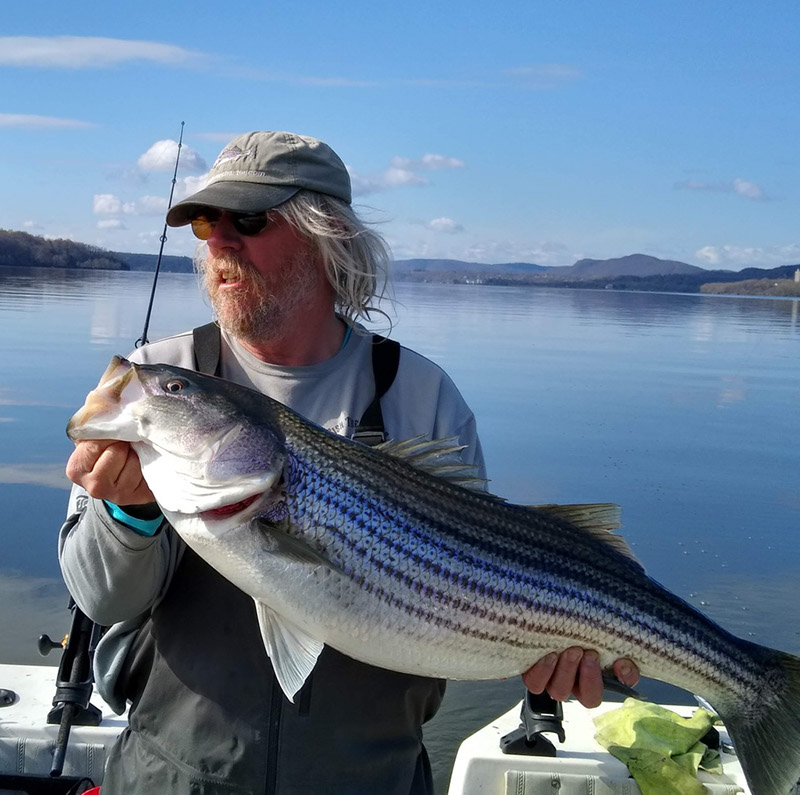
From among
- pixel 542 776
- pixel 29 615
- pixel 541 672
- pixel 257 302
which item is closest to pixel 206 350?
pixel 257 302

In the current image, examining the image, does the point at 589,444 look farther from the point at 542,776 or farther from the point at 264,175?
the point at 264,175

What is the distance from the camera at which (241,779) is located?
9.95ft

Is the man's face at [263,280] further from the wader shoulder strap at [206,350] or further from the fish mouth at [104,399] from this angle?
the fish mouth at [104,399]

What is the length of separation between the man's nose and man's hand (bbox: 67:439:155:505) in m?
1.12

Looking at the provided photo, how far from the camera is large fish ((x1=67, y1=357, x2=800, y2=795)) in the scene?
9.02ft

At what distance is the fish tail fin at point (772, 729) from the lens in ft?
10.6

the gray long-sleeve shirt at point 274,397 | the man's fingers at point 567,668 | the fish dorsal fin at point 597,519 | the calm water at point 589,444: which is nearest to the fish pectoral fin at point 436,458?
the gray long-sleeve shirt at point 274,397

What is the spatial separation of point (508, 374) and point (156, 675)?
1565 centimetres

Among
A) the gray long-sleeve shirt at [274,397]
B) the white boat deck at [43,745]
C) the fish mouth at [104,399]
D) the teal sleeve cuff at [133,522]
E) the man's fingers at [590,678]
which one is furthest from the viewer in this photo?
the white boat deck at [43,745]

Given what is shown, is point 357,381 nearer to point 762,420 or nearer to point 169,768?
point 169,768

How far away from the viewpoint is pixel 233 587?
3115 mm

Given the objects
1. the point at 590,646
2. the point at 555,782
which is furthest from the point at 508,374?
the point at 590,646

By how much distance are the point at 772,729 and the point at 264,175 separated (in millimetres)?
2826

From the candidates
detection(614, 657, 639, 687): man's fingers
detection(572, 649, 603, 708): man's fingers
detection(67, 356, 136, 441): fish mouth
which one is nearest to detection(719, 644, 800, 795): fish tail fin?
detection(614, 657, 639, 687): man's fingers
